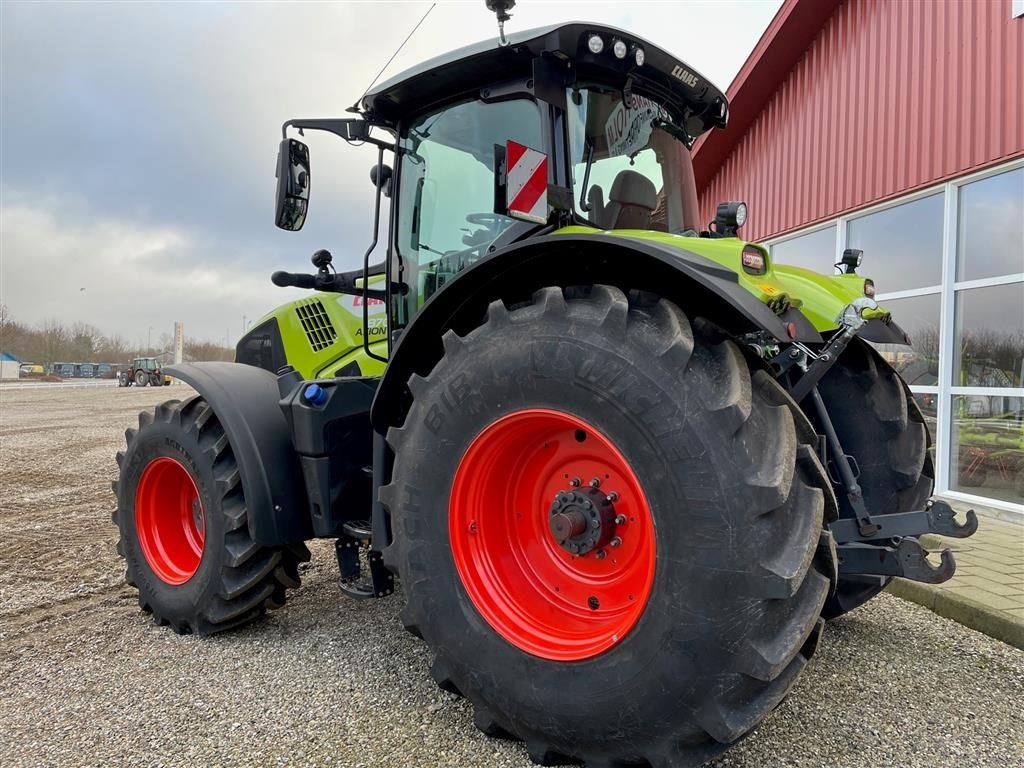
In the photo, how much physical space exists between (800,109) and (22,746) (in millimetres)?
8540

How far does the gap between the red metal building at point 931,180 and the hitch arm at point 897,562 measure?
14.0ft

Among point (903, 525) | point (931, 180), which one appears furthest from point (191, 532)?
point (931, 180)

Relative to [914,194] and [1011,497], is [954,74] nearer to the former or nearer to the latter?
[914,194]

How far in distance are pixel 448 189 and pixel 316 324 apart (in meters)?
1.26

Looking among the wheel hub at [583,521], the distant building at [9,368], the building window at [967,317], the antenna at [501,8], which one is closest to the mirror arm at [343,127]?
the antenna at [501,8]

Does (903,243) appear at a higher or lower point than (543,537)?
higher

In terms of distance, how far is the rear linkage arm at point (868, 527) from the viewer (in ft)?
6.71

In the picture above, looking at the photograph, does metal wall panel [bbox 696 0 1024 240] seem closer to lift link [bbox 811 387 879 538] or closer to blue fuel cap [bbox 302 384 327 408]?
lift link [bbox 811 387 879 538]

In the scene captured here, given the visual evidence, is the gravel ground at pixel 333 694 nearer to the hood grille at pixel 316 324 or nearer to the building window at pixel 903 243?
the hood grille at pixel 316 324

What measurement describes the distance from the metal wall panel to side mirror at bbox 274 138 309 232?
5.30 m

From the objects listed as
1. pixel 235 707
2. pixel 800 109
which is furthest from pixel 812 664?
pixel 800 109

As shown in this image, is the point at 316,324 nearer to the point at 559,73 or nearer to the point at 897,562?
the point at 559,73

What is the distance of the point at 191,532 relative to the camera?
3.59 meters

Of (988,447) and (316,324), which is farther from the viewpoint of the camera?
(988,447)
